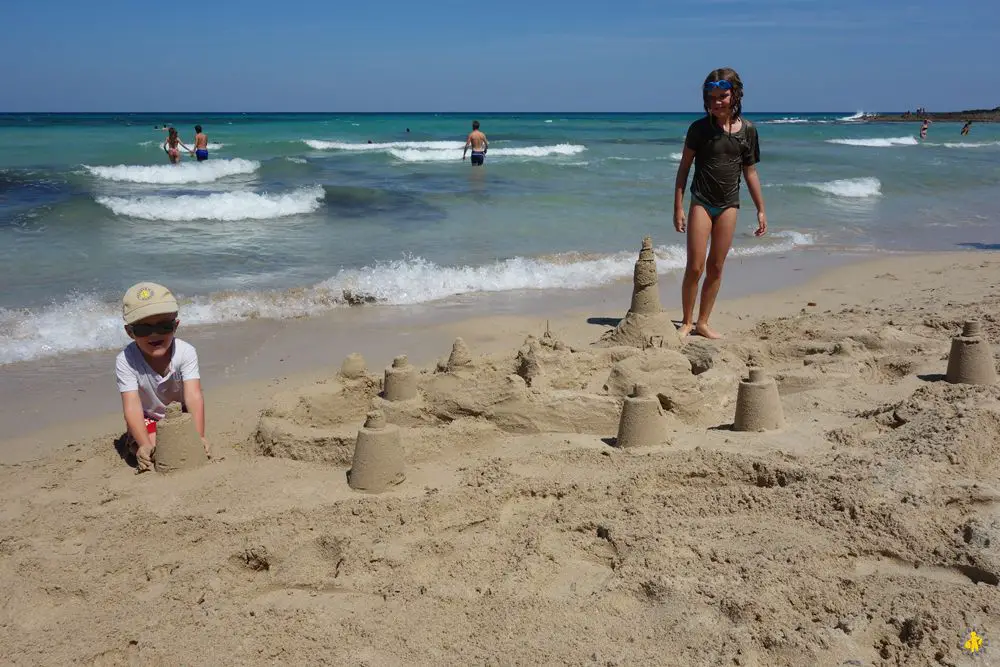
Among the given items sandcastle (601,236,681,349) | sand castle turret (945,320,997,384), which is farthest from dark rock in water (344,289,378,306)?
sand castle turret (945,320,997,384)

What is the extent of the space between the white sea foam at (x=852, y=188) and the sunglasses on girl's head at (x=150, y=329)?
48.6 ft

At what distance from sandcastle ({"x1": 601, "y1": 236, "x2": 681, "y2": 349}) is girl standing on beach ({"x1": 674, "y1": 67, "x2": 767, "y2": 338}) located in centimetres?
39

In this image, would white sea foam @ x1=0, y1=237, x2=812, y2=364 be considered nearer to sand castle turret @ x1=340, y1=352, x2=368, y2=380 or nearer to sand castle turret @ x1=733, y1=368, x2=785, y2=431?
sand castle turret @ x1=340, y1=352, x2=368, y2=380

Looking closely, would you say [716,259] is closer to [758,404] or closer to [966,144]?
[758,404]

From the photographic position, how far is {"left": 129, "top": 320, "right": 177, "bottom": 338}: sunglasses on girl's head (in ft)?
12.2

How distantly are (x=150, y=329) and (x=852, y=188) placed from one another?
52.2 ft

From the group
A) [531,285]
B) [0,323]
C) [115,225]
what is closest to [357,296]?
[531,285]

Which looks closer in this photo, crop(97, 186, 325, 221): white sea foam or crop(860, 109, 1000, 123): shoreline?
crop(97, 186, 325, 221): white sea foam

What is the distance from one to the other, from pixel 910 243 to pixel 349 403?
9.13 m

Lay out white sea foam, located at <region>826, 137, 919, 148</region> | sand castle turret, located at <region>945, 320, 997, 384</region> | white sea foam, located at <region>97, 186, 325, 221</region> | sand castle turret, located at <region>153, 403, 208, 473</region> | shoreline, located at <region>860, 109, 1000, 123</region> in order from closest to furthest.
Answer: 1. sand castle turret, located at <region>153, 403, 208, 473</region>
2. sand castle turret, located at <region>945, 320, 997, 384</region>
3. white sea foam, located at <region>97, 186, 325, 221</region>
4. white sea foam, located at <region>826, 137, 919, 148</region>
5. shoreline, located at <region>860, 109, 1000, 123</region>

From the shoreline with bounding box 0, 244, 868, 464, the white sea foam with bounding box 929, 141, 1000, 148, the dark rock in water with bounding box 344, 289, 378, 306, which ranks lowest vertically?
the shoreline with bounding box 0, 244, 868, 464

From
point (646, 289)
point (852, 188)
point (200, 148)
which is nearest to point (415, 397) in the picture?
point (646, 289)

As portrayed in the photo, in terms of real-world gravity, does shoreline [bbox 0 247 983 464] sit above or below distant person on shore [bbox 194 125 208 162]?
below

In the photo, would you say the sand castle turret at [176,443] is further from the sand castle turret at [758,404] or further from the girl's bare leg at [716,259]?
the girl's bare leg at [716,259]
